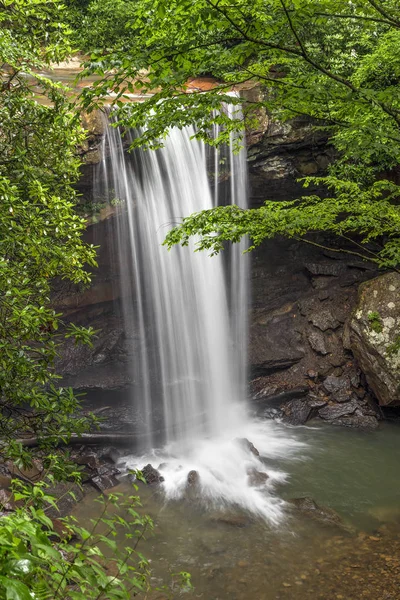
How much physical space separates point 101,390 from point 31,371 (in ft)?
26.2

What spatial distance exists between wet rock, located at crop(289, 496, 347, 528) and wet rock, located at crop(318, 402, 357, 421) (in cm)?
396

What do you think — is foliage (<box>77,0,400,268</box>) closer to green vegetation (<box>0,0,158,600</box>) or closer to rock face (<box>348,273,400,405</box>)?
green vegetation (<box>0,0,158,600</box>)

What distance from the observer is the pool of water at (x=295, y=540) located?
5.72 m

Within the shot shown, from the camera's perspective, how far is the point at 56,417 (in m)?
4.04

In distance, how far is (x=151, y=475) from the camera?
8.70 metres

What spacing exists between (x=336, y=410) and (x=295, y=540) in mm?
5381

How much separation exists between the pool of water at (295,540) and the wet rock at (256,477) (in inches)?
10.0

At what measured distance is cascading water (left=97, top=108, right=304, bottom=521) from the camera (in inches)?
411

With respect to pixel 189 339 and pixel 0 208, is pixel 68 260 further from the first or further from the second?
pixel 189 339

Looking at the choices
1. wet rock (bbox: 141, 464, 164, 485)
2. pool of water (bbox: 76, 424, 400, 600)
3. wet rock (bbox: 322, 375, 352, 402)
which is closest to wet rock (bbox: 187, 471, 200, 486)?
pool of water (bbox: 76, 424, 400, 600)

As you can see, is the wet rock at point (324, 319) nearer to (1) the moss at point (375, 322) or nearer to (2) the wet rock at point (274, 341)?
(2) the wet rock at point (274, 341)

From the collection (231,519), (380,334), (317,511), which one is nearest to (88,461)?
(231,519)


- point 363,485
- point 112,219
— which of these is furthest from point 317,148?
point 363,485

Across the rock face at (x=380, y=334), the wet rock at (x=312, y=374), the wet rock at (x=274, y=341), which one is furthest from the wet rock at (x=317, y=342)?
the rock face at (x=380, y=334)
